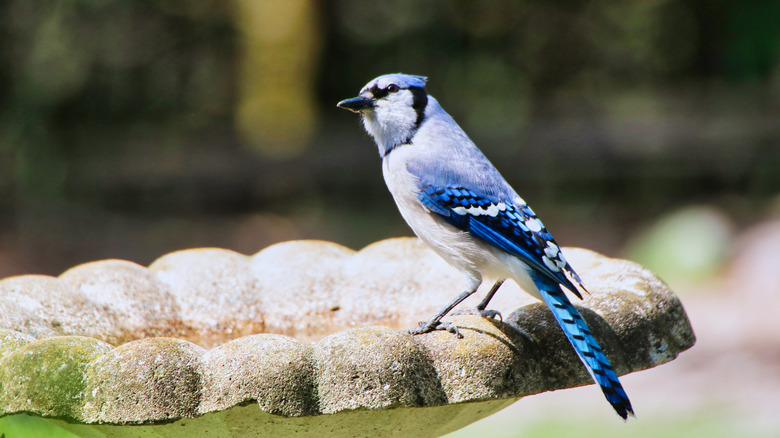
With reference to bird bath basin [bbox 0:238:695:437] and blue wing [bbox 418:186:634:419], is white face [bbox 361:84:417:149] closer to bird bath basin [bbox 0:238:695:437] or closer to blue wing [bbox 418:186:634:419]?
blue wing [bbox 418:186:634:419]

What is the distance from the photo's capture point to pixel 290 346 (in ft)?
6.44

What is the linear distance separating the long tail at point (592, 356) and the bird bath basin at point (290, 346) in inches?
3.4

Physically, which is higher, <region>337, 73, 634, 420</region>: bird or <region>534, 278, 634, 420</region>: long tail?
<region>337, 73, 634, 420</region>: bird

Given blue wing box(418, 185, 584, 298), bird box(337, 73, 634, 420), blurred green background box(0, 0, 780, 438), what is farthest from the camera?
blurred green background box(0, 0, 780, 438)

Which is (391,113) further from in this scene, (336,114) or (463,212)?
(336,114)

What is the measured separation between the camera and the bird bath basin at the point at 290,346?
192 cm

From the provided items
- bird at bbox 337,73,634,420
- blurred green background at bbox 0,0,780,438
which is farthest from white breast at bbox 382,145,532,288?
blurred green background at bbox 0,0,780,438

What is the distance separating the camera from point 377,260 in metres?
3.10

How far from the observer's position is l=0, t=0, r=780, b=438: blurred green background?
880cm

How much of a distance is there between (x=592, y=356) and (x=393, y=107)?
3.80 ft

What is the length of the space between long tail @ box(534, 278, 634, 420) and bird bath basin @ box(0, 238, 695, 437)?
0.09 meters

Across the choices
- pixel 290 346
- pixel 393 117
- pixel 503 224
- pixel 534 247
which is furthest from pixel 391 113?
pixel 290 346

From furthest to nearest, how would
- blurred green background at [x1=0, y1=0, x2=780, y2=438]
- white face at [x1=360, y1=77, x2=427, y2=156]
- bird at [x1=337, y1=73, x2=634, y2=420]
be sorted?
1. blurred green background at [x1=0, y1=0, x2=780, y2=438]
2. white face at [x1=360, y1=77, x2=427, y2=156]
3. bird at [x1=337, y1=73, x2=634, y2=420]

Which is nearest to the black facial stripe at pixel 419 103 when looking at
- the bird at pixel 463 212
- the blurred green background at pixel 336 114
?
the bird at pixel 463 212
